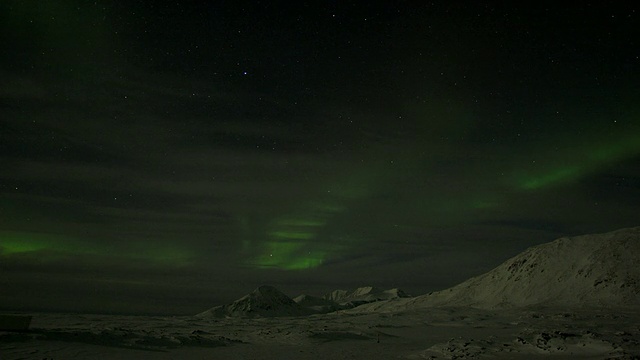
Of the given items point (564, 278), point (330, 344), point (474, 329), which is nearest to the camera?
point (330, 344)

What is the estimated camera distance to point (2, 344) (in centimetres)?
3238

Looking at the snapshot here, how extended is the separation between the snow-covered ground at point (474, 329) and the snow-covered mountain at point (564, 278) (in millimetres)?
222

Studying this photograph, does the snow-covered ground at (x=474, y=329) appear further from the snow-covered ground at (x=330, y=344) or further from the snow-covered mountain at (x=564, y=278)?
the snow-covered mountain at (x=564, y=278)

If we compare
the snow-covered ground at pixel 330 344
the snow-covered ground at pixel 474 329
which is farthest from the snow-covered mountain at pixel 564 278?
the snow-covered ground at pixel 330 344

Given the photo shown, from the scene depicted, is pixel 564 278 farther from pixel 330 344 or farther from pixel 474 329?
pixel 330 344

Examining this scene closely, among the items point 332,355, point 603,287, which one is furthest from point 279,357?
point 603,287

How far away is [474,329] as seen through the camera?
5825 cm

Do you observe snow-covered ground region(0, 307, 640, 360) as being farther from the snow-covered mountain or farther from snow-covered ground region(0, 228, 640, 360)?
the snow-covered mountain

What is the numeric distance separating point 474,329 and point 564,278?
42.7 meters

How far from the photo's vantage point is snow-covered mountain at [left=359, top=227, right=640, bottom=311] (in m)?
78.9

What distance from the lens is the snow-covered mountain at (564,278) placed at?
78.9 meters

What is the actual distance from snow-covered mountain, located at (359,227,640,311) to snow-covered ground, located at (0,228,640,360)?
22 cm

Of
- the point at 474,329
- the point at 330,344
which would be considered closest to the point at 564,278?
the point at 474,329

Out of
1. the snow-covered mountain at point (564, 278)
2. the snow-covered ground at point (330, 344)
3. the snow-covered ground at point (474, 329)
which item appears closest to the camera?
the snow-covered ground at point (330, 344)
